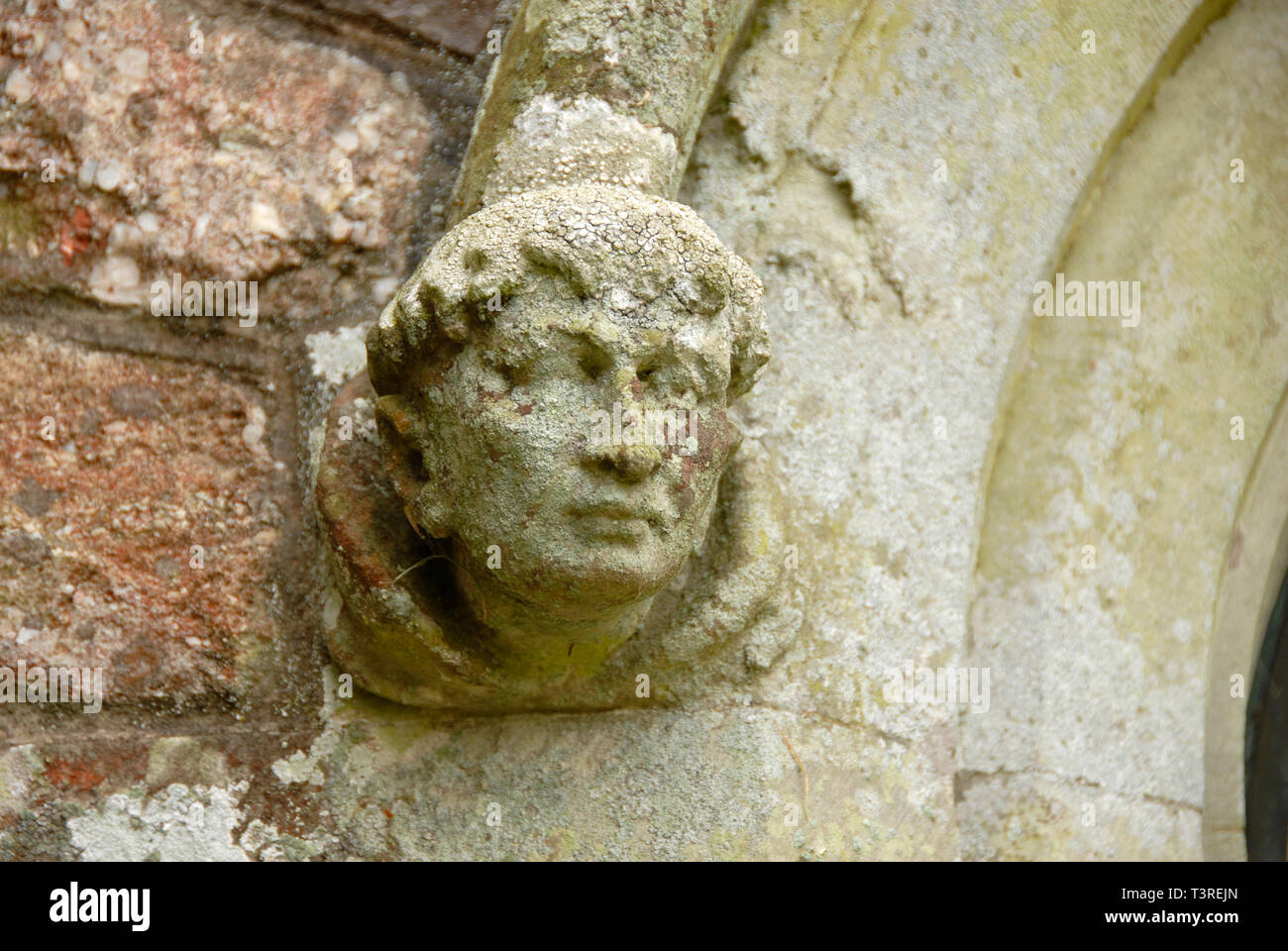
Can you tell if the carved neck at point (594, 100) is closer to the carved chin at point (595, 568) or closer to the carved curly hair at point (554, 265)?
the carved curly hair at point (554, 265)

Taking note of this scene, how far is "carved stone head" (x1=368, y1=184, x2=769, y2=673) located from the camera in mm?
1221

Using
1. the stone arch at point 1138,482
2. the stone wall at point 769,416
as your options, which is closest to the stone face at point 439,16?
the stone wall at point 769,416

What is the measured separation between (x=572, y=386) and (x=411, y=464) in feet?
0.71

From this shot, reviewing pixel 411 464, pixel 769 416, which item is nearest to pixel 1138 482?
pixel 769 416

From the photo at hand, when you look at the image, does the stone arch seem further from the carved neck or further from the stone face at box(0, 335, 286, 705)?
the stone face at box(0, 335, 286, 705)

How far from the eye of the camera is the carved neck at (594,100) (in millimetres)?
1450

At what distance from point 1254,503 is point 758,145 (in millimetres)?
1020

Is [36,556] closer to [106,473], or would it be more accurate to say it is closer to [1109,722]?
[106,473]

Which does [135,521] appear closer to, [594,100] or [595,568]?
[595,568]

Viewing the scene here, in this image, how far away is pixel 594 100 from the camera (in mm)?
1473

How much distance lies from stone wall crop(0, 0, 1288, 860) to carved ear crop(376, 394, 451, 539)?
0.57 feet

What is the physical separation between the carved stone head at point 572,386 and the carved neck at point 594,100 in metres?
0.16

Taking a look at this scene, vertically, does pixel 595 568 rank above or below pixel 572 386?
below
